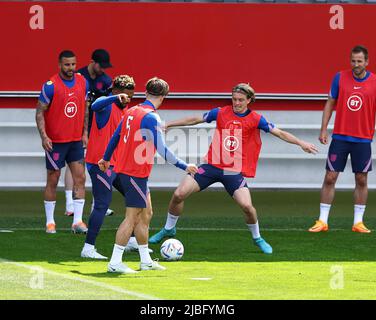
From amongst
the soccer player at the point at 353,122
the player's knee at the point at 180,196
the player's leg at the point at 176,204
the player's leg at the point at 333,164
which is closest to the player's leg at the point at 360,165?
the soccer player at the point at 353,122

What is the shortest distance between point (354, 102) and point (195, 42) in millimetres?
4891

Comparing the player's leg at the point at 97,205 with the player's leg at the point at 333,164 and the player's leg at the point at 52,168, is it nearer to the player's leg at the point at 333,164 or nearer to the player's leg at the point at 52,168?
the player's leg at the point at 52,168

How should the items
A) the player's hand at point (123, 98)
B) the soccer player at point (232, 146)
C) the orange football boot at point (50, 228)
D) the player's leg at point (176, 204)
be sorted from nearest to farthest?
the player's hand at point (123, 98)
the soccer player at point (232, 146)
the player's leg at point (176, 204)
the orange football boot at point (50, 228)

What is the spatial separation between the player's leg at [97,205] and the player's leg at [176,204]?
0.88 metres

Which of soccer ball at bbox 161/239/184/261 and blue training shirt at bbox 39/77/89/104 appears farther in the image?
blue training shirt at bbox 39/77/89/104

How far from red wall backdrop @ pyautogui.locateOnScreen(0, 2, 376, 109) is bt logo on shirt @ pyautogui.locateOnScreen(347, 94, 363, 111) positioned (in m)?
4.45

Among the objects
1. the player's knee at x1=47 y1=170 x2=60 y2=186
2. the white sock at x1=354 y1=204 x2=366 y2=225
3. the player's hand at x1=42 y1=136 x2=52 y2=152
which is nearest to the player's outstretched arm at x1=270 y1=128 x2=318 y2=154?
the white sock at x1=354 y1=204 x2=366 y2=225

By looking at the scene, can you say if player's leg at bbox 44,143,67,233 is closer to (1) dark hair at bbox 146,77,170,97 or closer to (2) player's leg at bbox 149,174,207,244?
(2) player's leg at bbox 149,174,207,244

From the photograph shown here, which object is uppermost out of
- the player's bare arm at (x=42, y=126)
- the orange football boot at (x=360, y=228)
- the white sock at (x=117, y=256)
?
the player's bare arm at (x=42, y=126)

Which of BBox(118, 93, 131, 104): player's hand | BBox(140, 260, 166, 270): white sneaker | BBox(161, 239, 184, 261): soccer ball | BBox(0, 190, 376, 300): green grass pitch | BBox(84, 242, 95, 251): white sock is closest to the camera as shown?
BBox(0, 190, 376, 300): green grass pitch

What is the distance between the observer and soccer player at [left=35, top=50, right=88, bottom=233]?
49.9 ft

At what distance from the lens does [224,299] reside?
10.4m

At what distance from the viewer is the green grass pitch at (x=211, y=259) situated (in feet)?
35.7

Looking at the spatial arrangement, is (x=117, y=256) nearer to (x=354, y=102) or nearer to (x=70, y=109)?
(x=70, y=109)
